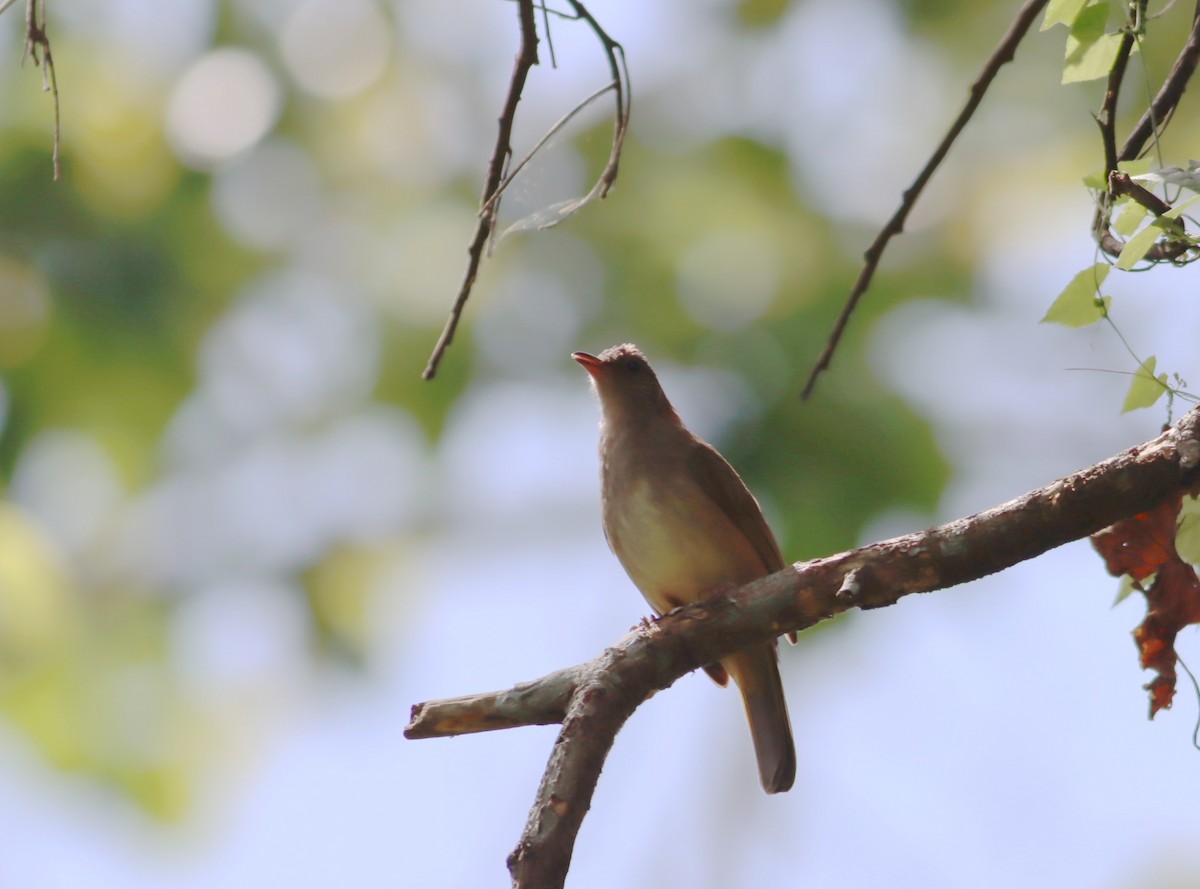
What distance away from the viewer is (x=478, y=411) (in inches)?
301

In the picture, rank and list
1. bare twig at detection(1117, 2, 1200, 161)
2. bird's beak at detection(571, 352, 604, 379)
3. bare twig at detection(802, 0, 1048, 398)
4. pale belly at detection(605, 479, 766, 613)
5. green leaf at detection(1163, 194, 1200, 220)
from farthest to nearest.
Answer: bird's beak at detection(571, 352, 604, 379) → pale belly at detection(605, 479, 766, 613) → bare twig at detection(802, 0, 1048, 398) → bare twig at detection(1117, 2, 1200, 161) → green leaf at detection(1163, 194, 1200, 220)

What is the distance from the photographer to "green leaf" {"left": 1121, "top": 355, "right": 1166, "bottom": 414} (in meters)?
2.23

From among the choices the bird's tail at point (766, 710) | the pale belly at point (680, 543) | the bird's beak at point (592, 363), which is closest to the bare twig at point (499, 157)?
the pale belly at point (680, 543)

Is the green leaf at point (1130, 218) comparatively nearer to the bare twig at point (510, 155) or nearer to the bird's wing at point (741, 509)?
the bare twig at point (510, 155)

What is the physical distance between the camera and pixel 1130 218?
2.12 m

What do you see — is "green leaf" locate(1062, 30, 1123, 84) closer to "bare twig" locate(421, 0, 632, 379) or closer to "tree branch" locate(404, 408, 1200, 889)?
"tree branch" locate(404, 408, 1200, 889)

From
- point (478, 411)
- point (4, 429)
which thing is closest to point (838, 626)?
point (478, 411)

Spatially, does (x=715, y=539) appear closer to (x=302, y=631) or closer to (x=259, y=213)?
(x=302, y=631)

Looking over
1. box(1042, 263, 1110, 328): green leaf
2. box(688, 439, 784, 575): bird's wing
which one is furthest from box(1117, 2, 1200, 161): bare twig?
box(688, 439, 784, 575): bird's wing

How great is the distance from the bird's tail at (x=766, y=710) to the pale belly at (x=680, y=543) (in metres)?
0.28

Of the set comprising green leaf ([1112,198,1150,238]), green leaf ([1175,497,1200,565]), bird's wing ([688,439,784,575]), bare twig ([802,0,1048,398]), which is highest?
bird's wing ([688,439,784,575])

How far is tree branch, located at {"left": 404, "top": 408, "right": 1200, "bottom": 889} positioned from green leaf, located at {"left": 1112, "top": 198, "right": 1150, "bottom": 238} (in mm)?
345

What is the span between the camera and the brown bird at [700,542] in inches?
157

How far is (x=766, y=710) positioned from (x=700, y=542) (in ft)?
2.01
